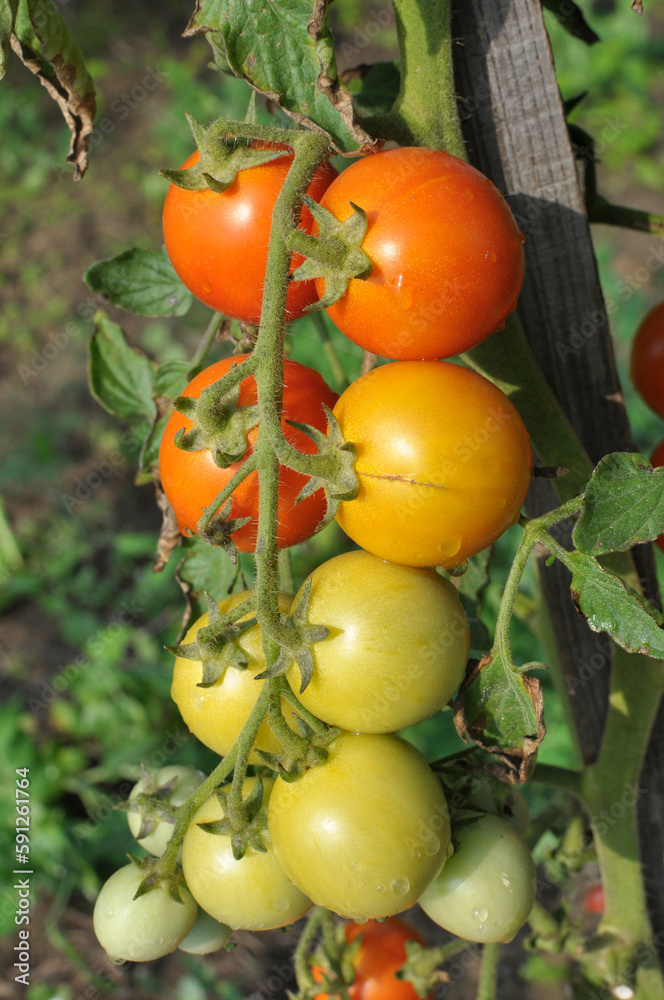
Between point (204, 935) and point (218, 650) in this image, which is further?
point (204, 935)

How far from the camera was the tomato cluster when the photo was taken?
0.72 m

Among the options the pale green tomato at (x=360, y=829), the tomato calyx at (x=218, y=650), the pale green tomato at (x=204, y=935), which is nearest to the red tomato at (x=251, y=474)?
the tomato calyx at (x=218, y=650)

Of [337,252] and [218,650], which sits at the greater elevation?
[337,252]

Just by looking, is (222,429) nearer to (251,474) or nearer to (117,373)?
(251,474)

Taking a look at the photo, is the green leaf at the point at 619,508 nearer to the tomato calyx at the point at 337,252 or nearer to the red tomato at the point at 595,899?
the tomato calyx at the point at 337,252

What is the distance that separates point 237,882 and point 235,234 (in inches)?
26.1

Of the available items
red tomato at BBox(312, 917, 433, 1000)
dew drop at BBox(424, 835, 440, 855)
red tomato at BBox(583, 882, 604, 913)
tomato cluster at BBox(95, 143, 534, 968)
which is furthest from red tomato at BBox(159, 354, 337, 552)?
red tomato at BBox(583, 882, 604, 913)

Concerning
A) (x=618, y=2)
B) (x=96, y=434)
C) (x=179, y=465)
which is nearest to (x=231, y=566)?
(x=179, y=465)

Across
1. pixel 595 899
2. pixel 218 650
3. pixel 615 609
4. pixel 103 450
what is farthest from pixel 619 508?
pixel 103 450

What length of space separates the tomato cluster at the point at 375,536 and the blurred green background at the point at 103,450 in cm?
61

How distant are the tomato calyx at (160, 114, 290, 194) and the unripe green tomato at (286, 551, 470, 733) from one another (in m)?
0.41

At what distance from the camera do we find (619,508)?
752 mm

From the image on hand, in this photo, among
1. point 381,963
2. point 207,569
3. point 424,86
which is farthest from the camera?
point 381,963

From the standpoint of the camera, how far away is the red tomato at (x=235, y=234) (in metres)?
0.81
